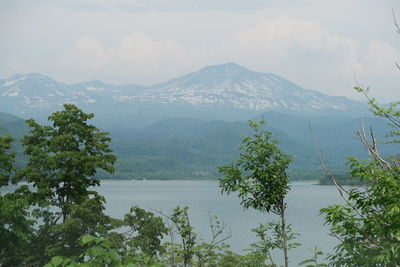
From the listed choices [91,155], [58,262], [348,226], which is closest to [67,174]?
[91,155]

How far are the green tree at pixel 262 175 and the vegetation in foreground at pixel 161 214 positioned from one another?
2 cm

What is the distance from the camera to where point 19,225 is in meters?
19.6

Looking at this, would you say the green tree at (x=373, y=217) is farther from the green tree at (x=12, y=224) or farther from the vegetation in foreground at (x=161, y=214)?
the green tree at (x=12, y=224)

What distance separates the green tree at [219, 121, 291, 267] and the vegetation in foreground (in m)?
0.02

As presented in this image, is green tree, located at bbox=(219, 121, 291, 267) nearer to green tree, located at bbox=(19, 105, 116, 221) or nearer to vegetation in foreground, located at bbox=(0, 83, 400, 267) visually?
vegetation in foreground, located at bbox=(0, 83, 400, 267)

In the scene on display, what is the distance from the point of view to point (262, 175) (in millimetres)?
9594

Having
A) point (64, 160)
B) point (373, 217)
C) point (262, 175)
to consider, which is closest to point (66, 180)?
point (64, 160)

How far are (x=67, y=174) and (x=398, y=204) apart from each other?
1904 centimetres

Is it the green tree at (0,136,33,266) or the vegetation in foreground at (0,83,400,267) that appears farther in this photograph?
the green tree at (0,136,33,266)

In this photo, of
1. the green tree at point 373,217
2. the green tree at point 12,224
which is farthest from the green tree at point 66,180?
the green tree at point 373,217

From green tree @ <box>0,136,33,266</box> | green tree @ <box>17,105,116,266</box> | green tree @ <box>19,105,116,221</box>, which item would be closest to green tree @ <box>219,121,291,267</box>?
green tree @ <box>0,136,33,266</box>

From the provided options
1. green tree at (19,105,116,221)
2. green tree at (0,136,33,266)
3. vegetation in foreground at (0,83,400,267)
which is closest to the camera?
vegetation in foreground at (0,83,400,267)

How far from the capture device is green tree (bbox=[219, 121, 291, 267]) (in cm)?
955

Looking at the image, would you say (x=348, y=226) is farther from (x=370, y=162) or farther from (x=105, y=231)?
(x=105, y=231)
